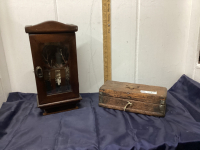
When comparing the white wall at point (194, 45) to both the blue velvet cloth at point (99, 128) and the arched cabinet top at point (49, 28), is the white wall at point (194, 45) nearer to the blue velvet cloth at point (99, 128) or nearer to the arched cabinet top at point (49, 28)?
the blue velvet cloth at point (99, 128)

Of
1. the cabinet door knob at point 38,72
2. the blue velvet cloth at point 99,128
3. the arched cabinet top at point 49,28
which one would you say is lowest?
the blue velvet cloth at point 99,128

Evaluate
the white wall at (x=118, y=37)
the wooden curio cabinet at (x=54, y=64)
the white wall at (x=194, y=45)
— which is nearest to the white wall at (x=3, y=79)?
the white wall at (x=118, y=37)

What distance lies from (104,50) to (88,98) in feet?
1.61

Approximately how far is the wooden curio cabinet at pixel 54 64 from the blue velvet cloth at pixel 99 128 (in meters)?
0.12

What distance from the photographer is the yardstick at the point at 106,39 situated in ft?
4.74

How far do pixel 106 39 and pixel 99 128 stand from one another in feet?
2.75

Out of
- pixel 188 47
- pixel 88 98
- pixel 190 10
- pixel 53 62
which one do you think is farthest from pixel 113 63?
pixel 190 10

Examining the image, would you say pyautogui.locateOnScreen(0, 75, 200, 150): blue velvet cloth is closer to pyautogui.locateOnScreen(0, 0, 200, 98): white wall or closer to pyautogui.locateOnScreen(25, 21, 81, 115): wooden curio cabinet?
pyautogui.locateOnScreen(25, 21, 81, 115): wooden curio cabinet

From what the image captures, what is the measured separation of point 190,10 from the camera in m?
1.48

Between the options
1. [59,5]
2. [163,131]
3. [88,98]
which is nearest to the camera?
[163,131]

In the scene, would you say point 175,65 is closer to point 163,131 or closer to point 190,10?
point 190,10

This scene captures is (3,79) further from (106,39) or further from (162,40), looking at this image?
(162,40)

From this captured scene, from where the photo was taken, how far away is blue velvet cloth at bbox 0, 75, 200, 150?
0.91m

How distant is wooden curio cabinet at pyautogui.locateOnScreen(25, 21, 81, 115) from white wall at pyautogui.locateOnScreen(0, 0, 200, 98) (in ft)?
1.16
